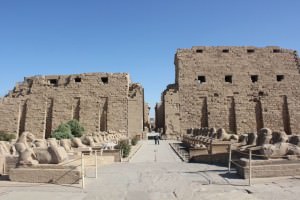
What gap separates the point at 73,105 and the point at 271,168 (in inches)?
873

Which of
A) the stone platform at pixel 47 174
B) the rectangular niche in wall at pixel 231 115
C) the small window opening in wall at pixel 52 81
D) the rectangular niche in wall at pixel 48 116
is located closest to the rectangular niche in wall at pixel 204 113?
the rectangular niche in wall at pixel 231 115

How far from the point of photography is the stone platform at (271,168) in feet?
20.8

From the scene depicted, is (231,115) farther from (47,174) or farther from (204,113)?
(47,174)

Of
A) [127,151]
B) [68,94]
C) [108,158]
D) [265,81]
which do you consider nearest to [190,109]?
[265,81]

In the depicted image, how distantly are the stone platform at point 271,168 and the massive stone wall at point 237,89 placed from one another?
1855 centimetres

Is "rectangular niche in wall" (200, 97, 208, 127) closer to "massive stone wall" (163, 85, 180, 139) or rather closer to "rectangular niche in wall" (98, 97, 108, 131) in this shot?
"massive stone wall" (163, 85, 180, 139)

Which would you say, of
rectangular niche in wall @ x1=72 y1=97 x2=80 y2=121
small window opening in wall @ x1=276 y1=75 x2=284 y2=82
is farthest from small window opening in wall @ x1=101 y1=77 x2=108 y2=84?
small window opening in wall @ x1=276 y1=75 x2=284 y2=82

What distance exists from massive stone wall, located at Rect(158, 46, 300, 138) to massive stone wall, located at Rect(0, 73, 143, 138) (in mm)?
4135

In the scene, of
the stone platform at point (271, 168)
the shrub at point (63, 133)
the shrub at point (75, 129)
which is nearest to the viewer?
the stone platform at point (271, 168)

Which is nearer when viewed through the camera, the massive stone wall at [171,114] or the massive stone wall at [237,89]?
the massive stone wall at [171,114]

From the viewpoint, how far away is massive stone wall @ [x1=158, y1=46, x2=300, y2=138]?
25766 millimetres

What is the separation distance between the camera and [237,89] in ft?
86.8

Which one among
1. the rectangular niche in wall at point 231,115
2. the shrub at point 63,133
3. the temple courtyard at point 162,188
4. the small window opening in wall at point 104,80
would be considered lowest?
the temple courtyard at point 162,188

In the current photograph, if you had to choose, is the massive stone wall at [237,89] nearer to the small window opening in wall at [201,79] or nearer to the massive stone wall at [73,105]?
the small window opening in wall at [201,79]
